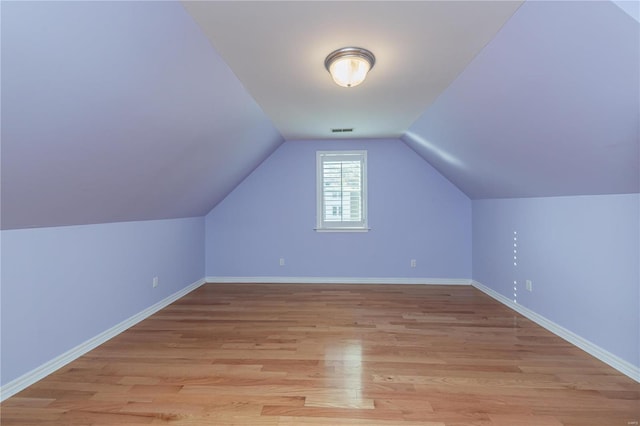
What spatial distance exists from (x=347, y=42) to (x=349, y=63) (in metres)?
0.15

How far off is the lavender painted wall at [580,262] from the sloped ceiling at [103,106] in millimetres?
3037

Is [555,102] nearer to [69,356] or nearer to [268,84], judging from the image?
[268,84]

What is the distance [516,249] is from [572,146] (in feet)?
5.64

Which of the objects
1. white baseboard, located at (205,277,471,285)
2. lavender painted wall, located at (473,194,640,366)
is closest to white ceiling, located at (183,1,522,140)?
lavender painted wall, located at (473,194,640,366)

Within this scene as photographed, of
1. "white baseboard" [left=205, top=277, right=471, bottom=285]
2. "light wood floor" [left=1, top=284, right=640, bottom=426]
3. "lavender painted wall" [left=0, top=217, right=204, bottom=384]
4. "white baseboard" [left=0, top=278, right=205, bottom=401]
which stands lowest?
"light wood floor" [left=1, top=284, right=640, bottom=426]

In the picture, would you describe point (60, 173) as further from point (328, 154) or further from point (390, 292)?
point (390, 292)

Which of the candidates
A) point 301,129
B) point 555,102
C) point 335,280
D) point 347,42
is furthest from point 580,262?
point 301,129

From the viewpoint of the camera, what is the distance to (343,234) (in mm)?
4469

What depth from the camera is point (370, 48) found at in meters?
1.86

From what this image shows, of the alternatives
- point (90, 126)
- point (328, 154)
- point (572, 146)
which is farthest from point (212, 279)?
point (572, 146)

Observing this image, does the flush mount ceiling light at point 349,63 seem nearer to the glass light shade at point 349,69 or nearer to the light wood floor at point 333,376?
the glass light shade at point 349,69

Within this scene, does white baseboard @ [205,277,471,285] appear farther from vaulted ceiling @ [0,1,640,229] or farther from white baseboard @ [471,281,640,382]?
vaulted ceiling @ [0,1,640,229]

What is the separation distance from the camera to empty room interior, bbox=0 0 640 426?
1.43 metres

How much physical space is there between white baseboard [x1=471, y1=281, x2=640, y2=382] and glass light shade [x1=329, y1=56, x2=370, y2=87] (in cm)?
275
